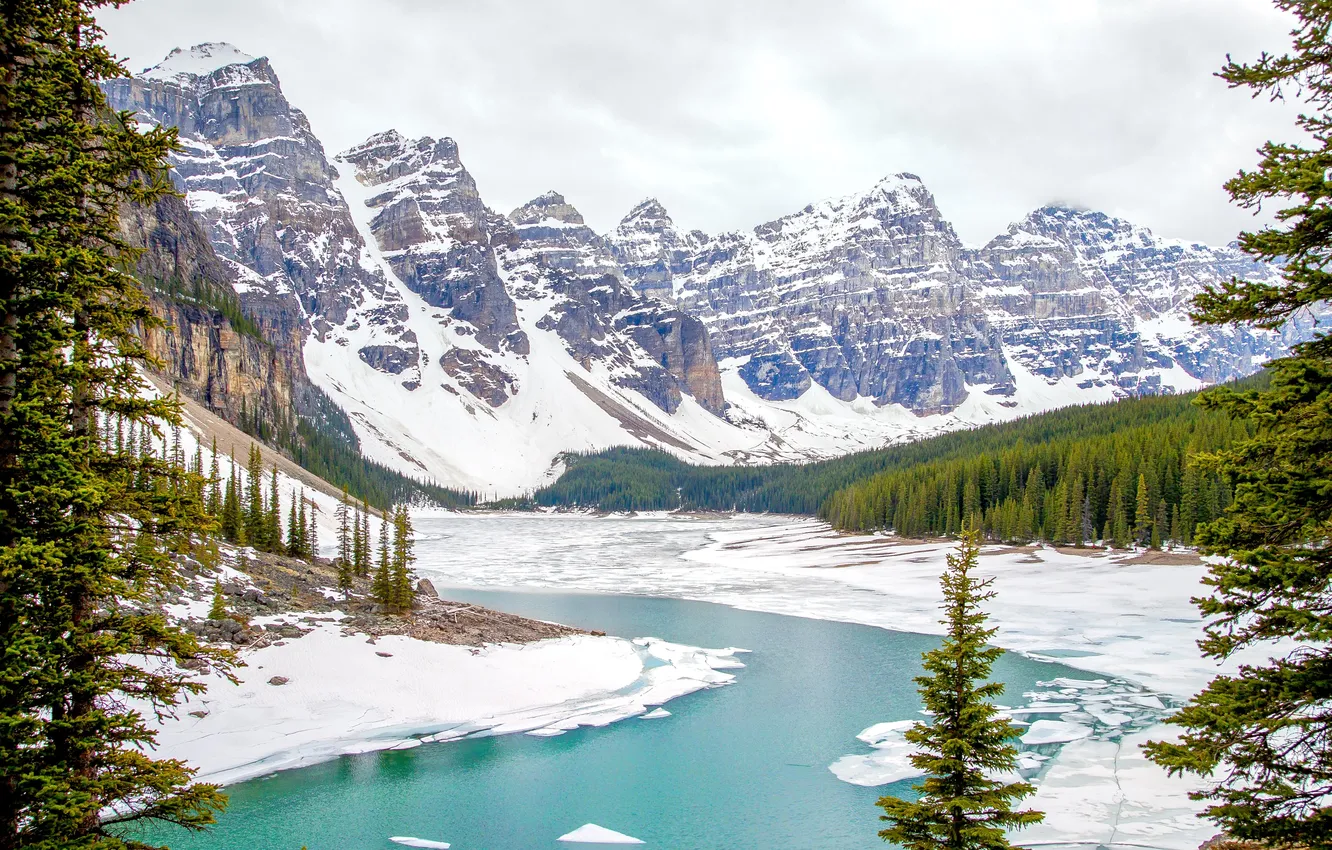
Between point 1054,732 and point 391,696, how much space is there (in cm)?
2317

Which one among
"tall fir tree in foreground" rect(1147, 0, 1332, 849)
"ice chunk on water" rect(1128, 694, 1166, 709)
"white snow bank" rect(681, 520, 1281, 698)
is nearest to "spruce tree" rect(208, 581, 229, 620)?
"white snow bank" rect(681, 520, 1281, 698)

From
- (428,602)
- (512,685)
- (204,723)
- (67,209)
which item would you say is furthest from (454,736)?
(67,209)

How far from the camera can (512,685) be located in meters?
33.4

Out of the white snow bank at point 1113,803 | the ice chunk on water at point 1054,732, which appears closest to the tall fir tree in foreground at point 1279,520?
the white snow bank at point 1113,803

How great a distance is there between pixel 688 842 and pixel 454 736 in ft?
36.3

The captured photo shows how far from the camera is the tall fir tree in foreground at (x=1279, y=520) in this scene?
809 centimetres

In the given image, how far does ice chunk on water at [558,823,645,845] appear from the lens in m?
20.5

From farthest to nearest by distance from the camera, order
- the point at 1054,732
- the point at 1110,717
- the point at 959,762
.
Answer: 1. the point at 1110,717
2. the point at 1054,732
3. the point at 959,762

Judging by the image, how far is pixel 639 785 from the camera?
24.5m

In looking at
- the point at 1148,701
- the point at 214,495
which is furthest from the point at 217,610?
the point at 1148,701

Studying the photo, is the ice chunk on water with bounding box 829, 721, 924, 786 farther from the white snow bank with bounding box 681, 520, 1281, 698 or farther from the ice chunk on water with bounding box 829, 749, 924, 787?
the white snow bank with bounding box 681, 520, 1281, 698

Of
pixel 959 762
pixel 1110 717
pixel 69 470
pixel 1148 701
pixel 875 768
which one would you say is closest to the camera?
pixel 69 470

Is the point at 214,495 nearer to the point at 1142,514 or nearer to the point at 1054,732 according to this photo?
the point at 1054,732

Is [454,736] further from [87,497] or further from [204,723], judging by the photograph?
[87,497]
